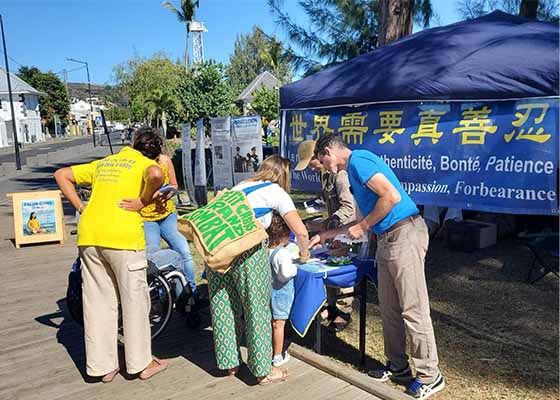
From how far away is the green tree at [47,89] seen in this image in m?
72.3

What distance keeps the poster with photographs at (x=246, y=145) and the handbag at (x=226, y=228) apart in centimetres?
589

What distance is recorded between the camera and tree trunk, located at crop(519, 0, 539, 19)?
7.70m

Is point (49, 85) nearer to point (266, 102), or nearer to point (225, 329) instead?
point (266, 102)

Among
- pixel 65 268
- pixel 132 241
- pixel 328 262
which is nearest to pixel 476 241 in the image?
pixel 328 262

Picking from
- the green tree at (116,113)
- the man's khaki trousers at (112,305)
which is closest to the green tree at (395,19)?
the man's khaki trousers at (112,305)

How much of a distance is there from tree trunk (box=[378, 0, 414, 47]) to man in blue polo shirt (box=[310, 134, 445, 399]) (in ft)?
16.3

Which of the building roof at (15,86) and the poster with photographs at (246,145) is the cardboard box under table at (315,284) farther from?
the building roof at (15,86)

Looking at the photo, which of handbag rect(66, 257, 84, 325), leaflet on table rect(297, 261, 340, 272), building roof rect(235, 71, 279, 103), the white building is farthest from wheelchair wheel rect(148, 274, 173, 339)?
the white building

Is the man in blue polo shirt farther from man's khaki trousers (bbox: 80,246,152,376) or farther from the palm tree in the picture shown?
the palm tree

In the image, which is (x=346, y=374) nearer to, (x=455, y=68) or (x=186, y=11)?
(x=455, y=68)

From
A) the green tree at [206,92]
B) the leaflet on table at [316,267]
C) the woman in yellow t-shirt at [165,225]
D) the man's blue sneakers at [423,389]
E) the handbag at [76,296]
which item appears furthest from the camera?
the green tree at [206,92]

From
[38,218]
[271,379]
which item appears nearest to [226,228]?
[271,379]

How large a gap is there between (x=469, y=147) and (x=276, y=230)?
1730 millimetres

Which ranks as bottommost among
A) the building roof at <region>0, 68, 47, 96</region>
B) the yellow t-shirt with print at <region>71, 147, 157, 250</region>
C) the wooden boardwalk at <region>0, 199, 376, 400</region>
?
the wooden boardwalk at <region>0, 199, 376, 400</region>
